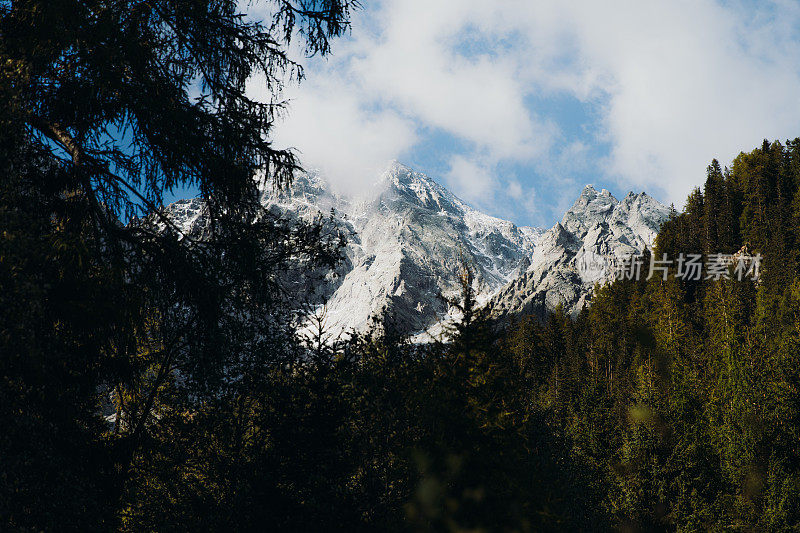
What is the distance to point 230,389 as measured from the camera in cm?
854

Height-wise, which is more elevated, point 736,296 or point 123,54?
point 736,296

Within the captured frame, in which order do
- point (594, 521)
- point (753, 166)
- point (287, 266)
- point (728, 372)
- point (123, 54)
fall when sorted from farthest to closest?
point (753, 166), point (728, 372), point (594, 521), point (287, 266), point (123, 54)

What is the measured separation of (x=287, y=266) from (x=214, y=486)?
5439mm

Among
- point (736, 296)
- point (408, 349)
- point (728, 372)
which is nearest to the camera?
point (408, 349)

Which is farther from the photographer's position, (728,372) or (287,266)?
(728,372)

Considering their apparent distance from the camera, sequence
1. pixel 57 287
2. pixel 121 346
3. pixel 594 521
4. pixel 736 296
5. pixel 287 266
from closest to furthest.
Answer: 1. pixel 57 287
2. pixel 121 346
3. pixel 287 266
4. pixel 594 521
5. pixel 736 296

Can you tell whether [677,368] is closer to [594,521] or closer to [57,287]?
[594,521]

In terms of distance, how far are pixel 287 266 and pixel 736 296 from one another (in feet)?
148

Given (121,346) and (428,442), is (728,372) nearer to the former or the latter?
(428,442)

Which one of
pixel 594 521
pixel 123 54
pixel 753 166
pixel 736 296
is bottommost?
pixel 594 521

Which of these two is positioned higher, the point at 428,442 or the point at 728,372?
the point at 728,372

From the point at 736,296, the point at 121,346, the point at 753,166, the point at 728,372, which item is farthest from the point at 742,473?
the point at 753,166

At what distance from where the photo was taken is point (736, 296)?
135 ft

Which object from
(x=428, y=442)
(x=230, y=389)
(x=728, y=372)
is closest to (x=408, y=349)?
(x=428, y=442)
